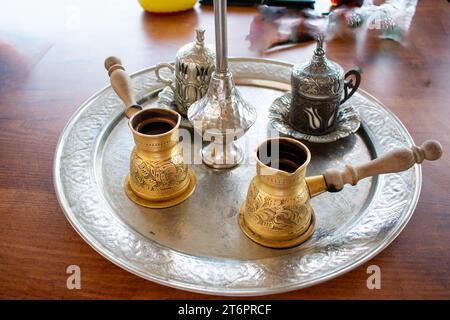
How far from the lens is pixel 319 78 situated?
2.15ft

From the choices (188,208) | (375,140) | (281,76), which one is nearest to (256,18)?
(281,76)

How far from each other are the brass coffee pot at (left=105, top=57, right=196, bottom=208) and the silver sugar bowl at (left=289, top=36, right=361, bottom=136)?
187 mm

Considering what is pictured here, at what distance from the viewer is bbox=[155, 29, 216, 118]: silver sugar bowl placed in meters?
0.71

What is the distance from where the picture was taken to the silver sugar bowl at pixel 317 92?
66cm

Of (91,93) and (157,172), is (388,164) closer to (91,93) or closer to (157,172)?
(157,172)

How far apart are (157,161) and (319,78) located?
0.25 meters

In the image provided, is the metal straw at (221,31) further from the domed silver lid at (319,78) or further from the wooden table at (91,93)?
the wooden table at (91,93)

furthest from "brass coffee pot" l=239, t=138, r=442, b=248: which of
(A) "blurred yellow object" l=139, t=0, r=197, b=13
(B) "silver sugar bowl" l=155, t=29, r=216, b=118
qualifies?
(A) "blurred yellow object" l=139, t=0, r=197, b=13

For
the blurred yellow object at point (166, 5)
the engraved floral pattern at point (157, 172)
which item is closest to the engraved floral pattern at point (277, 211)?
the engraved floral pattern at point (157, 172)

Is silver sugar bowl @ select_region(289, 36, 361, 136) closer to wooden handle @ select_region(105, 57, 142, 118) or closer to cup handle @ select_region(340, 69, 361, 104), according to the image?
cup handle @ select_region(340, 69, 361, 104)

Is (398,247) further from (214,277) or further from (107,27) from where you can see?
(107,27)

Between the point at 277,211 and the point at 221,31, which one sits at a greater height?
the point at 221,31

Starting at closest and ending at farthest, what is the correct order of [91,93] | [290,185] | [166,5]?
[290,185]
[91,93]
[166,5]

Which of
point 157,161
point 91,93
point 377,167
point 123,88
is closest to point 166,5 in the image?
point 91,93
